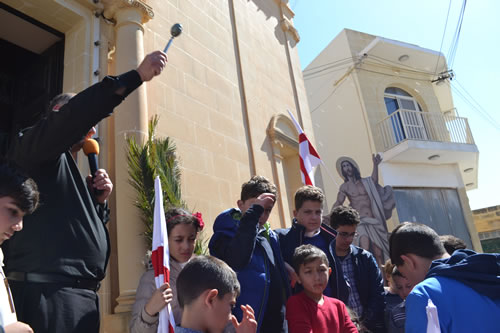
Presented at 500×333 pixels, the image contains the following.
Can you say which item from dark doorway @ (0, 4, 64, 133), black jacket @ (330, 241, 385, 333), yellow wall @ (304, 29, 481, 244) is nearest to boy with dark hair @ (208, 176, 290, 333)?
black jacket @ (330, 241, 385, 333)

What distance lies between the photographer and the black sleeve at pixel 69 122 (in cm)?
161

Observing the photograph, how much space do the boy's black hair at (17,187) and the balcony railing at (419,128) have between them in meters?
12.5

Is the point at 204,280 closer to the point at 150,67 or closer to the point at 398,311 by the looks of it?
the point at 150,67

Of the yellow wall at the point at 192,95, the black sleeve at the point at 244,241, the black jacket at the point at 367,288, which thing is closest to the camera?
the black sleeve at the point at 244,241

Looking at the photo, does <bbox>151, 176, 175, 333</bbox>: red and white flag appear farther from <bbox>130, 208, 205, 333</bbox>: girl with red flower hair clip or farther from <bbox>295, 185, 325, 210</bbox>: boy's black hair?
<bbox>295, 185, 325, 210</bbox>: boy's black hair

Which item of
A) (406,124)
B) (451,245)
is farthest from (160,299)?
(406,124)

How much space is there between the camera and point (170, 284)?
7.59ft

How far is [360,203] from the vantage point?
7711mm

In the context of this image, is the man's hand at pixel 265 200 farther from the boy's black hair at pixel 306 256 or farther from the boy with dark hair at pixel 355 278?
the boy with dark hair at pixel 355 278

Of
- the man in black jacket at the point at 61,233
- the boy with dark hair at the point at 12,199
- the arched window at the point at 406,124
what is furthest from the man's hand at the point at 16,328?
the arched window at the point at 406,124

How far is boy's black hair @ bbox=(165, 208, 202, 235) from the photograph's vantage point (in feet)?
8.34

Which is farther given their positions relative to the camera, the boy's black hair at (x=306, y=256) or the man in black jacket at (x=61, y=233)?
the boy's black hair at (x=306, y=256)

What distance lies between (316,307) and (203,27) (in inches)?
212

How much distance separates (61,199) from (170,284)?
86 cm
